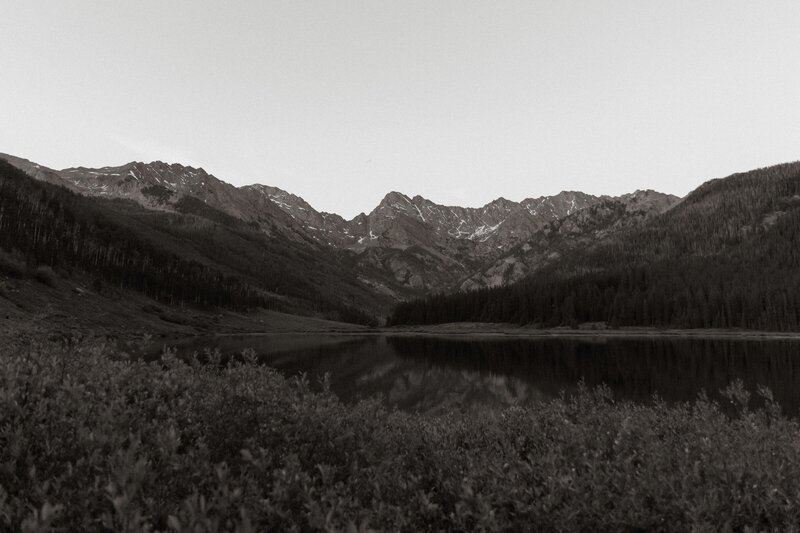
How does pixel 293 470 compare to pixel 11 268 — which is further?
pixel 11 268

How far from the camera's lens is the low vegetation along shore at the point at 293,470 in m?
4.65

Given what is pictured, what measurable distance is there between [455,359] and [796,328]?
132279 mm

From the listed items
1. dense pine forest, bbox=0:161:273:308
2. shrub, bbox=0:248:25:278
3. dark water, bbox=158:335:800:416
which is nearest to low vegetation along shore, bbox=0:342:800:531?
dark water, bbox=158:335:800:416

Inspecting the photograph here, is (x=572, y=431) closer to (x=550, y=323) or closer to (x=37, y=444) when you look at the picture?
(x=37, y=444)

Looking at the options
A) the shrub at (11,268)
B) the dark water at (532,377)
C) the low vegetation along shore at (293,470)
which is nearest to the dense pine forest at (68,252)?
the shrub at (11,268)

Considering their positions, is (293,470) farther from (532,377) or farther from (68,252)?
(68,252)

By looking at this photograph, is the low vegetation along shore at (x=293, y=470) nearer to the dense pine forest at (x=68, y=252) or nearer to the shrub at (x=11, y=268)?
the shrub at (x=11, y=268)

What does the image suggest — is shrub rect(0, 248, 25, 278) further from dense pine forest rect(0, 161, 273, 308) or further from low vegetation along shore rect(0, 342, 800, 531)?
low vegetation along shore rect(0, 342, 800, 531)

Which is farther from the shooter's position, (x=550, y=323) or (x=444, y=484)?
(x=550, y=323)

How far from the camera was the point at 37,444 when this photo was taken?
6023mm

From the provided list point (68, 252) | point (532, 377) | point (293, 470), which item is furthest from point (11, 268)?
point (293, 470)

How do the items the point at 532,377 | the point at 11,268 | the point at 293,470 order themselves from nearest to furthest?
1. the point at 293,470
2. the point at 532,377
3. the point at 11,268

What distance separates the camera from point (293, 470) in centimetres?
558

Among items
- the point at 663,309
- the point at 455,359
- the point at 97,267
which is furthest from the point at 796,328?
the point at 97,267
